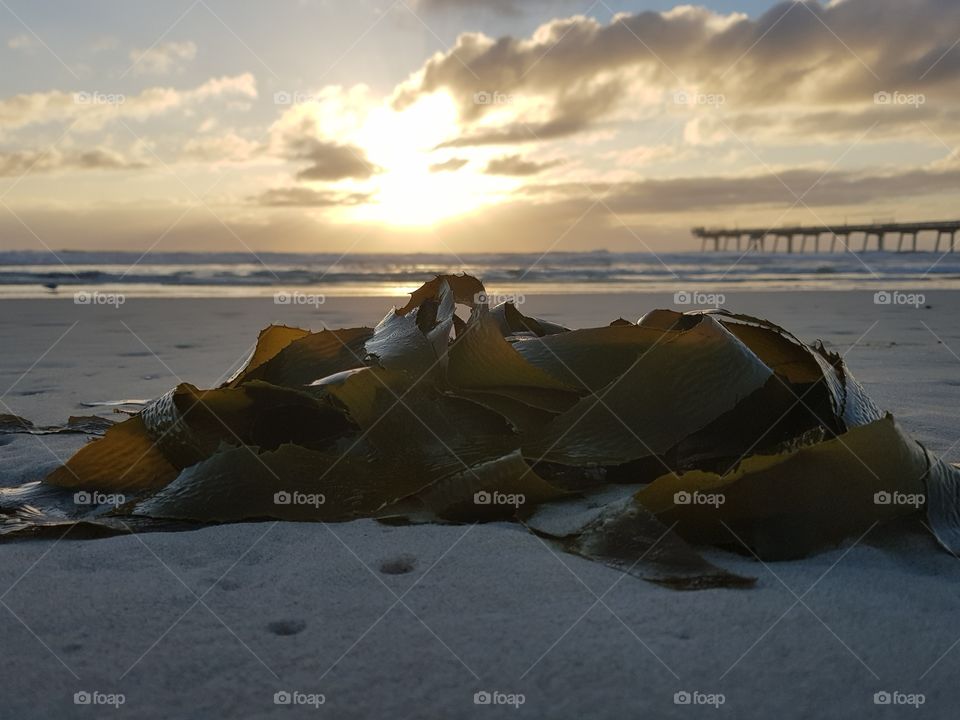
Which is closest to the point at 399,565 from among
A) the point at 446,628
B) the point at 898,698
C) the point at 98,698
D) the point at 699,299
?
the point at 446,628

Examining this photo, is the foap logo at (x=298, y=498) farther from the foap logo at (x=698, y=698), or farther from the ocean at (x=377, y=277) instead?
the ocean at (x=377, y=277)

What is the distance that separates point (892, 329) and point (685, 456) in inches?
179

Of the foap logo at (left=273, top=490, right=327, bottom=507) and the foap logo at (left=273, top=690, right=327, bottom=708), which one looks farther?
the foap logo at (left=273, top=490, right=327, bottom=507)

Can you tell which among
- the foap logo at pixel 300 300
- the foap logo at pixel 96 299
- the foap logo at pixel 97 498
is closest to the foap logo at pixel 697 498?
the foap logo at pixel 97 498

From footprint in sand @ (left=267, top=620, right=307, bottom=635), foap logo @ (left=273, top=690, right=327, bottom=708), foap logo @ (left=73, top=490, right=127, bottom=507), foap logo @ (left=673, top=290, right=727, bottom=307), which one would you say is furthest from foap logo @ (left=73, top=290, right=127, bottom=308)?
foap logo @ (left=273, top=690, right=327, bottom=708)

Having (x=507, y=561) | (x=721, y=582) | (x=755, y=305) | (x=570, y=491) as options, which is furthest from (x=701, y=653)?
(x=755, y=305)

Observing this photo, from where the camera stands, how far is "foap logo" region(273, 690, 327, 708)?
3.27ft

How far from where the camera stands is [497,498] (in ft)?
5.30

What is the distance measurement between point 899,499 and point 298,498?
3.61 ft

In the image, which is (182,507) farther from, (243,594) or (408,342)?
(408,342)

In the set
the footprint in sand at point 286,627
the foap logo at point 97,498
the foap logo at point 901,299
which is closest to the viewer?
the footprint in sand at point 286,627

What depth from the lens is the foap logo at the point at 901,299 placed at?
8.42m

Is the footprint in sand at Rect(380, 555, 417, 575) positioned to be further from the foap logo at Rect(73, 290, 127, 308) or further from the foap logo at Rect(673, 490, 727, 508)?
the foap logo at Rect(73, 290, 127, 308)

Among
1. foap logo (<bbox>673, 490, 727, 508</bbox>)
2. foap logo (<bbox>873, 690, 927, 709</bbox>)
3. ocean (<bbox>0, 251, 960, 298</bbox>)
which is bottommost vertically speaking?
foap logo (<bbox>873, 690, 927, 709</bbox>)
